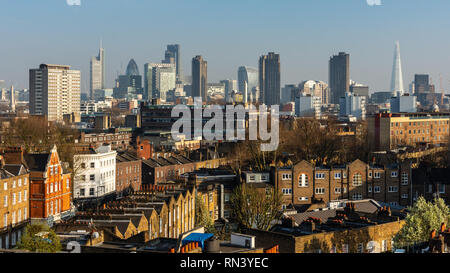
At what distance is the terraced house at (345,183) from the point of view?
1585 inches

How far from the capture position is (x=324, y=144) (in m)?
57.8

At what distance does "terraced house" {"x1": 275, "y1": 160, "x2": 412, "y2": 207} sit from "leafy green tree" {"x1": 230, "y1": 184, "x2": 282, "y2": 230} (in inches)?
155

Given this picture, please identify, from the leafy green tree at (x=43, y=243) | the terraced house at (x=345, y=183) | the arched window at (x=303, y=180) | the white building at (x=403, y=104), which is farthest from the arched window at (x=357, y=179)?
the white building at (x=403, y=104)

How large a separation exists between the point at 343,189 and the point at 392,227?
52.1 ft

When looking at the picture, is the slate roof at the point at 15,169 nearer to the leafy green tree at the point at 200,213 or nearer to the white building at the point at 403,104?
the leafy green tree at the point at 200,213

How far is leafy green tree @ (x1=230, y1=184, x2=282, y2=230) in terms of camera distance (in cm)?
3200

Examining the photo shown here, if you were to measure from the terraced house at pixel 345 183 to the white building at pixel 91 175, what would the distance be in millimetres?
15207

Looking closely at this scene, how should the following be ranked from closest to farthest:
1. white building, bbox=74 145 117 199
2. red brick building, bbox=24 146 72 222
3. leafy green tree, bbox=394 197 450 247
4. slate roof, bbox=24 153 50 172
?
leafy green tree, bbox=394 197 450 247 < red brick building, bbox=24 146 72 222 < slate roof, bbox=24 153 50 172 < white building, bbox=74 145 117 199

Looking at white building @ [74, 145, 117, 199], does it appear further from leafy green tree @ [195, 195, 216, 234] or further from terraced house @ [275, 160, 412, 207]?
terraced house @ [275, 160, 412, 207]

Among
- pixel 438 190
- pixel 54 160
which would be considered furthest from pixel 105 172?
pixel 438 190

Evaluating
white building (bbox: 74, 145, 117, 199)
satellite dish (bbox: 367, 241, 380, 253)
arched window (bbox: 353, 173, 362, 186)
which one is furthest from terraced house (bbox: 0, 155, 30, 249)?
arched window (bbox: 353, 173, 362, 186)
